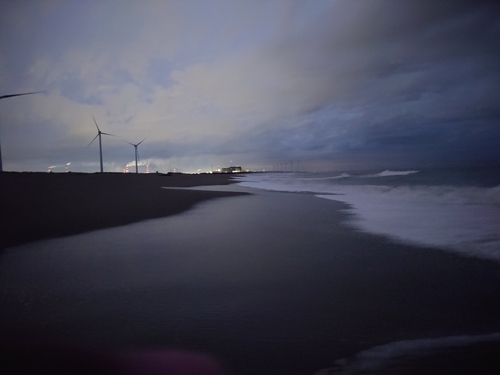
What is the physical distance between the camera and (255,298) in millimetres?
4285

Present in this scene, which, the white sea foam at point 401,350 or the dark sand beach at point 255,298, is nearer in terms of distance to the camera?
the white sea foam at point 401,350

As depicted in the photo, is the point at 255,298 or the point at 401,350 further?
the point at 255,298

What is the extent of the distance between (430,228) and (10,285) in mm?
10906

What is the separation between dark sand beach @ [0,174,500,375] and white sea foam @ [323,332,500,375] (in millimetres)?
81

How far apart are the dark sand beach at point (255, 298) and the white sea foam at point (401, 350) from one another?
0.27 ft

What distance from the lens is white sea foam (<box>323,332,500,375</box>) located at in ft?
9.27

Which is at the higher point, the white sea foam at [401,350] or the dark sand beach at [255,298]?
the dark sand beach at [255,298]

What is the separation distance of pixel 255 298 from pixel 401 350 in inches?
76.6

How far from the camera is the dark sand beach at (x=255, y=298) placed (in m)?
3.14

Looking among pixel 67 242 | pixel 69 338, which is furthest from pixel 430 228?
pixel 67 242

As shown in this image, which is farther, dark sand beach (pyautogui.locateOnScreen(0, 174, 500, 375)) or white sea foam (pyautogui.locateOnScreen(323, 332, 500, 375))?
dark sand beach (pyautogui.locateOnScreen(0, 174, 500, 375))

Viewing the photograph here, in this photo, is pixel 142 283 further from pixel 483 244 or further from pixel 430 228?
pixel 430 228

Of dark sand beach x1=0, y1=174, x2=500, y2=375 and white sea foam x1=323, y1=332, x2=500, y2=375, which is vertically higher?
dark sand beach x1=0, y1=174, x2=500, y2=375

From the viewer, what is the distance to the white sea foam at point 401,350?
282 cm
